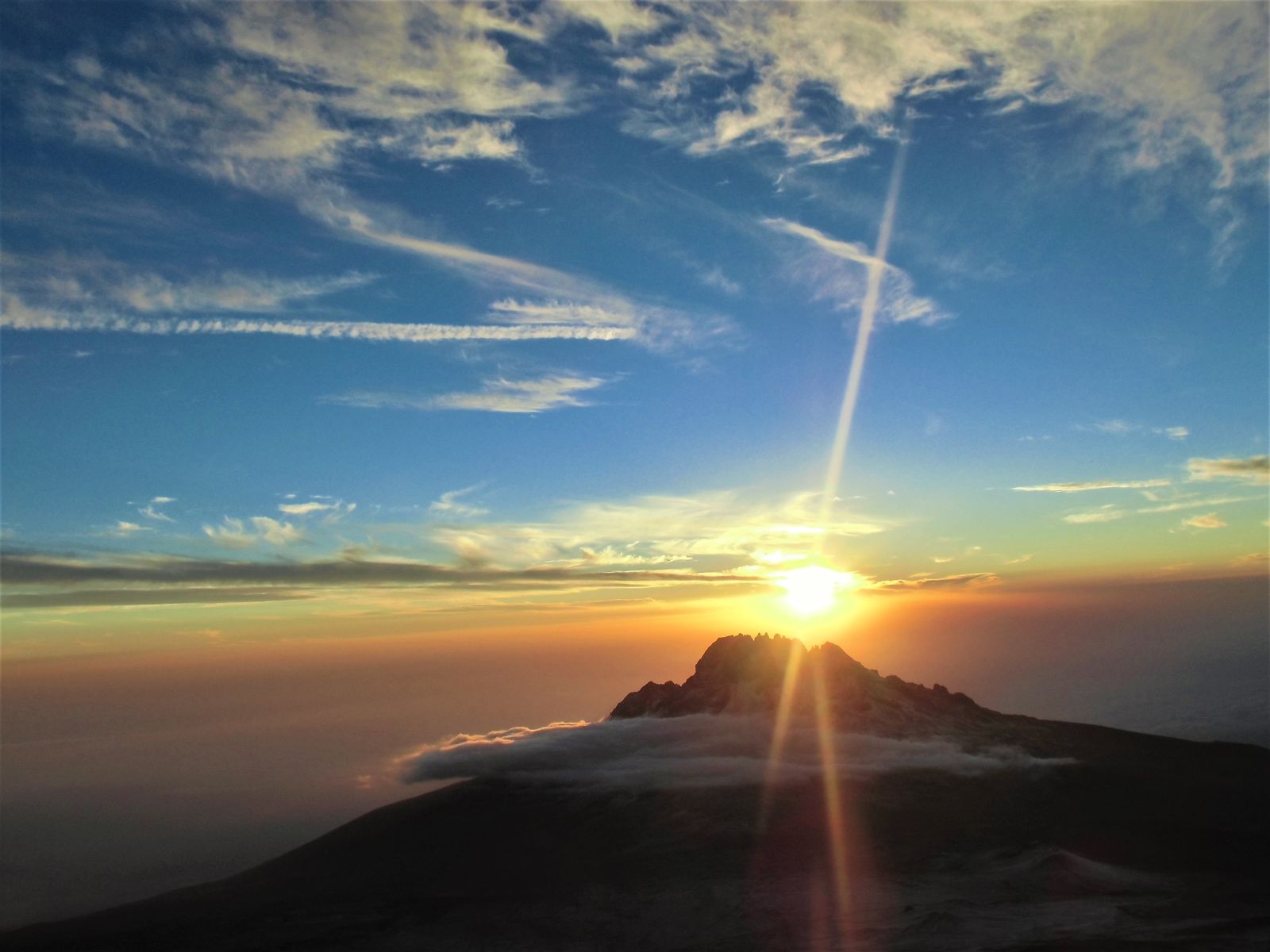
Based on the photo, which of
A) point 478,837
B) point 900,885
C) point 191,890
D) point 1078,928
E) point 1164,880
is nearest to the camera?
point 1078,928

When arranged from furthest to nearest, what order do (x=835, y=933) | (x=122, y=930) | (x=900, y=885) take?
(x=122, y=930), (x=900, y=885), (x=835, y=933)

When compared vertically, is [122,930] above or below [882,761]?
below

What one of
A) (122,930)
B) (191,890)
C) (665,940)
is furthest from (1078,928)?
(191,890)

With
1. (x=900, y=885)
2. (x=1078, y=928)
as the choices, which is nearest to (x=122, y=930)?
(x=900, y=885)

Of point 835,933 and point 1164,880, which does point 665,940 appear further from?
point 1164,880

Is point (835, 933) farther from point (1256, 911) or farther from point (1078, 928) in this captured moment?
point (1256, 911)

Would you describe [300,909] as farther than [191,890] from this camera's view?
No
